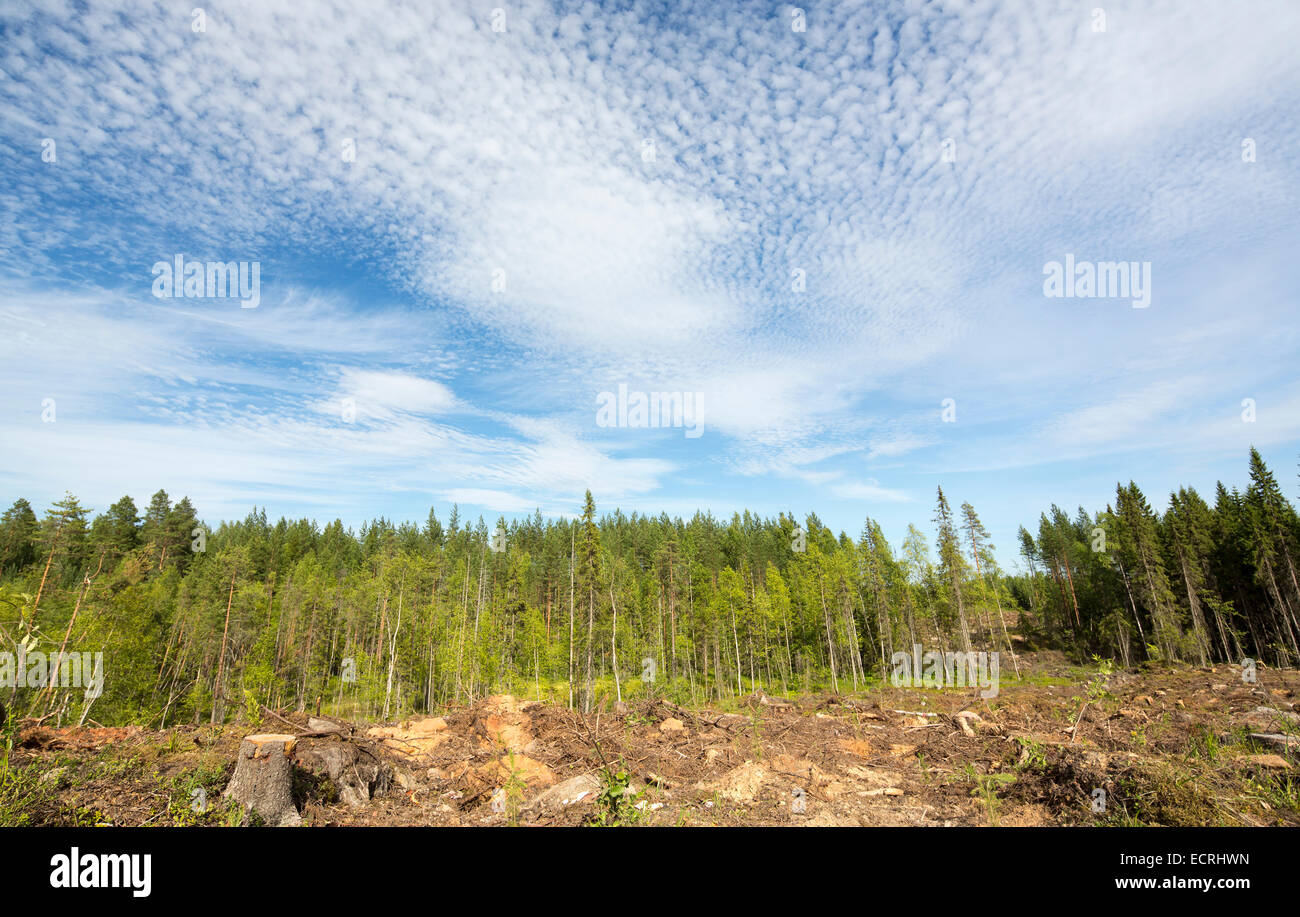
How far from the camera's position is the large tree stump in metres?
9.85

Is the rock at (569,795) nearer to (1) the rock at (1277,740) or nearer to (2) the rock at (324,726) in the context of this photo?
(2) the rock at (324,726)

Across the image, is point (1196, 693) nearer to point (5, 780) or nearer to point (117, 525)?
point (5, 780)

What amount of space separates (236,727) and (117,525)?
81.5 meters

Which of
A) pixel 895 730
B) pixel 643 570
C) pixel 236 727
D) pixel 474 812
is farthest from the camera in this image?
pixel 643 570

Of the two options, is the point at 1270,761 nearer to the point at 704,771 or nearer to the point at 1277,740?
the point at 1277,740

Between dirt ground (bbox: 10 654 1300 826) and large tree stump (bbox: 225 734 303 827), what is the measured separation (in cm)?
Answer: 34

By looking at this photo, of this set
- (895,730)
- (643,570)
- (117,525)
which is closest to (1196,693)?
(895,730)

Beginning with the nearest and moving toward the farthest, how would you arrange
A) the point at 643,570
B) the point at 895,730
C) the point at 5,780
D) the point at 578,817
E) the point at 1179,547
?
1. the point at 5,780
2. the point at 578,817
3. the point at 895,730
4. the point at 1179,547
5. the point at 643,570

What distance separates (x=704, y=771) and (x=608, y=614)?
39.3 metres

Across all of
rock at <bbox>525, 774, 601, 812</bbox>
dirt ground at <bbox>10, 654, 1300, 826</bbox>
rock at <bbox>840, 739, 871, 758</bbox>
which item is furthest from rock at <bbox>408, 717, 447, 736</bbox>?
rock at <bbox>840, 739, 871, 758</bbox>

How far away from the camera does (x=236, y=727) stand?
599 inches

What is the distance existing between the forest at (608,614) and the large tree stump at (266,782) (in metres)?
29.6

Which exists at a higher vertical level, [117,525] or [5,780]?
[117,525]

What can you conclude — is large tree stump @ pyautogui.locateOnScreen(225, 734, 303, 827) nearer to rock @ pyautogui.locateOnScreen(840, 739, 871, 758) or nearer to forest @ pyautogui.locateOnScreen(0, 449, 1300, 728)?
rock @ pyautogui.locateOnScreen(840, 739, 871, 758)
